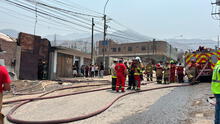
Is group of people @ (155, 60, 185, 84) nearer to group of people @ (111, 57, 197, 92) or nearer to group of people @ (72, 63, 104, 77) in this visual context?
group of people @ (111, 57, 197, 92)

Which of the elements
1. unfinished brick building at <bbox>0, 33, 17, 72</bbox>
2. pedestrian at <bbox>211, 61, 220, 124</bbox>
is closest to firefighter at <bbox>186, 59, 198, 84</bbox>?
pedestrian at <bbox>211, 61, 220, 124</bbox>

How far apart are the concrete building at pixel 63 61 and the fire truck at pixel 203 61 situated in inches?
429

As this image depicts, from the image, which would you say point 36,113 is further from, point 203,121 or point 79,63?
point 79,63

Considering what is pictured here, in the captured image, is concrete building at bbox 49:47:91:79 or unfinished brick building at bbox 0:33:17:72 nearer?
unfinished brick building at bbox 0:33:17:72

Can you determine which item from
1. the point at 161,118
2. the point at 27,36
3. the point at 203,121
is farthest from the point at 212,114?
the point at 27,36

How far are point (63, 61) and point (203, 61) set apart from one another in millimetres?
12492

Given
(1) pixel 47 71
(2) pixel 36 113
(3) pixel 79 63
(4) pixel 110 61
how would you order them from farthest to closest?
(4) pixel 110 61, (3) pixel 79 63, (1) pixel 47 71, (2) pixel 36 113

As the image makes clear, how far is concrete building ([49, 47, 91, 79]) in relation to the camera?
1752 cm

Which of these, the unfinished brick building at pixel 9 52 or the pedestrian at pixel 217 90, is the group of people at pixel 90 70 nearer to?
the unfinished brick building at pixel 9 52

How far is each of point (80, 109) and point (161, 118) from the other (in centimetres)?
239

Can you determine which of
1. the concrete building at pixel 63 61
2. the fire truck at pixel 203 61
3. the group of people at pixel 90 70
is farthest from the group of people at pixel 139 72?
the concrete building at pixel 63 61

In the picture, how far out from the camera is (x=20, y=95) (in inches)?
349

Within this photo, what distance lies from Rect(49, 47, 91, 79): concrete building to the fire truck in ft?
35.8

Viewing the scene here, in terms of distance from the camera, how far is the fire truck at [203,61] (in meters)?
12.0
